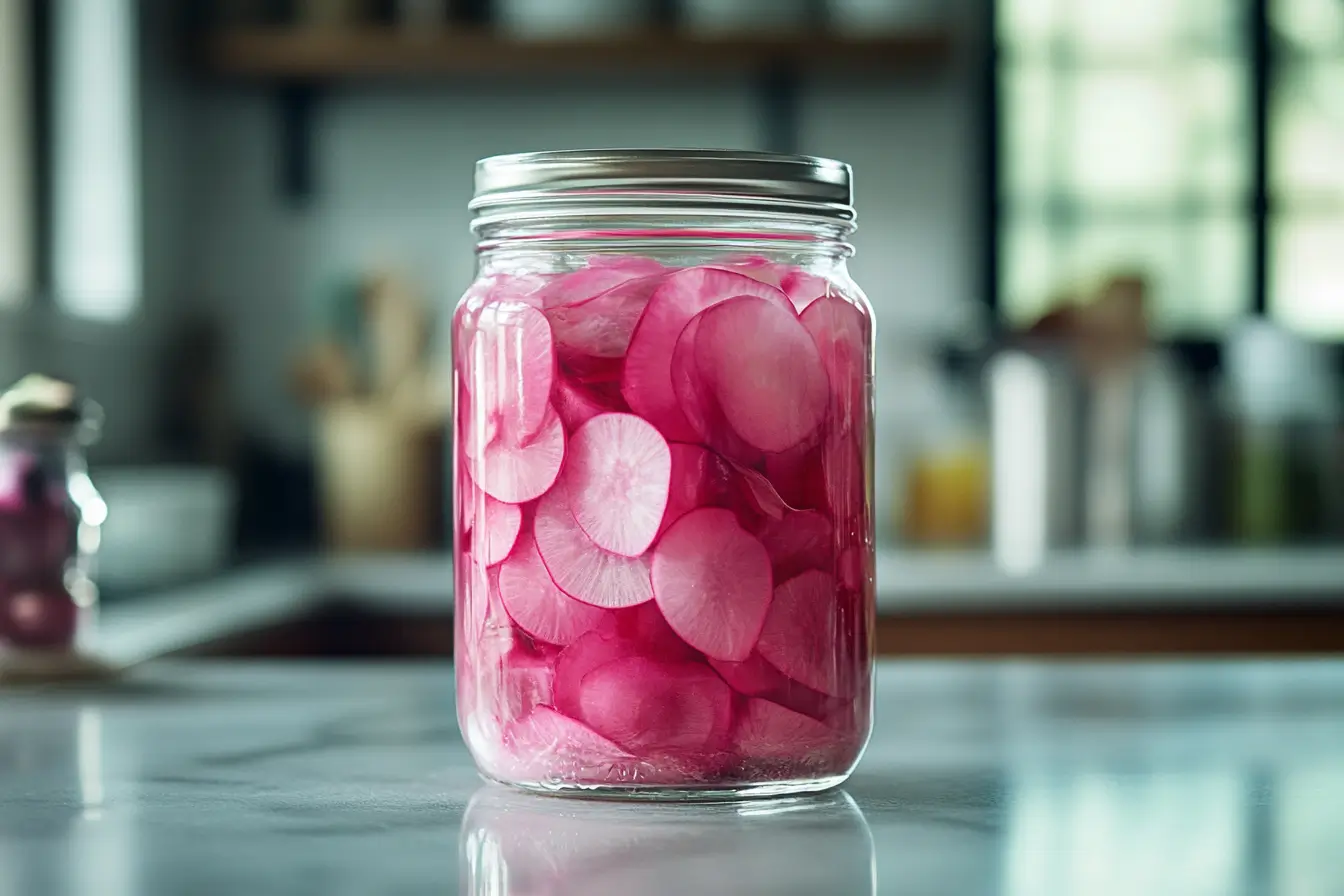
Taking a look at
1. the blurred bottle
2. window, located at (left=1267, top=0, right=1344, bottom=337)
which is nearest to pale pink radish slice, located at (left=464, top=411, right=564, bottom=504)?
the blurred bottle

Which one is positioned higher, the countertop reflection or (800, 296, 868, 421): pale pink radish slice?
(800, 296, 868, 421): pale pink radish slice

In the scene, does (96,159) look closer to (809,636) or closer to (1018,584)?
(1018,584)

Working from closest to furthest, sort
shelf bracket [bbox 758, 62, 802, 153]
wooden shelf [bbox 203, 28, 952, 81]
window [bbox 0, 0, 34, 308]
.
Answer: window [bbox 0, 0, 34, 308] → wooden shelf [bbox 203, 28, 952, 81] → shelf bracket [bbox 758, 62, 802, 153]

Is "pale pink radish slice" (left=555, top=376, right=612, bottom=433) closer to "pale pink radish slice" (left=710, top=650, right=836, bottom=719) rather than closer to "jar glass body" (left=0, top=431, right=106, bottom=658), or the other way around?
"pale pink radish slice" (left=710, top=650, right=836, bottom=719)

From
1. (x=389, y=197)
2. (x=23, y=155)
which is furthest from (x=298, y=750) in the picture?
(x=389, y=197)

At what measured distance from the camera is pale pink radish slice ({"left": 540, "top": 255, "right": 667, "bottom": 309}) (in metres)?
0.49

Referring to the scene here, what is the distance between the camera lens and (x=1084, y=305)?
245cm

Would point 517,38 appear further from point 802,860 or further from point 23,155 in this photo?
point 802,860

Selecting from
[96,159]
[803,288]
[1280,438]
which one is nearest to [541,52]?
[96,159]

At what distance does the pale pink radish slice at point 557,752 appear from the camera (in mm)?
480

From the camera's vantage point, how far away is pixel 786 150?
2.73m

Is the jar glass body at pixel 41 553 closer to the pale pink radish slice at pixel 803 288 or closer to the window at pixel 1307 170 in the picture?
the pale pink radish slice at pixel 803 288

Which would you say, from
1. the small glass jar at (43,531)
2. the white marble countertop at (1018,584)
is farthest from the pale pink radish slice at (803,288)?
the white marble countertop at (1018,584)

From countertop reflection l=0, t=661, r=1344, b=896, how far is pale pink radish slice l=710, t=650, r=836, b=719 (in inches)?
1.3
